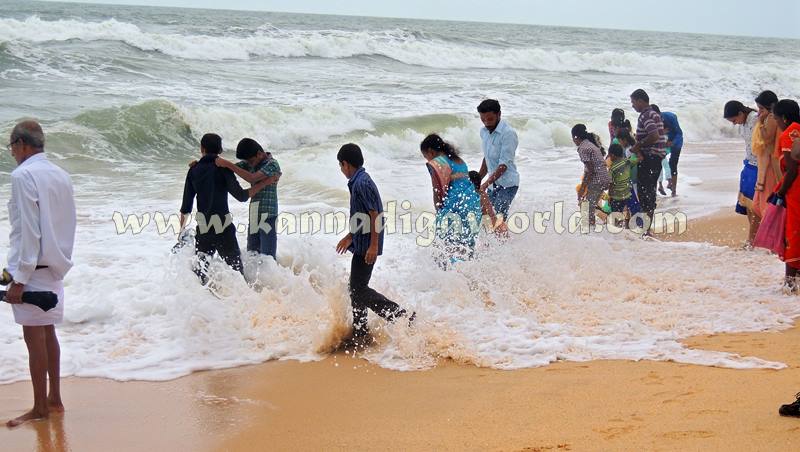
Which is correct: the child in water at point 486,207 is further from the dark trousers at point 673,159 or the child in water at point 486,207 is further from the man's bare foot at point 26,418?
the dark trousers at point 673,159

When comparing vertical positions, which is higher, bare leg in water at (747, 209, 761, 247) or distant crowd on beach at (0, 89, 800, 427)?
distant crowd on beach at (0, 89, 800, 427)

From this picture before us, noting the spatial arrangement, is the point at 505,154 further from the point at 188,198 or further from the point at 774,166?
the point at 188,198

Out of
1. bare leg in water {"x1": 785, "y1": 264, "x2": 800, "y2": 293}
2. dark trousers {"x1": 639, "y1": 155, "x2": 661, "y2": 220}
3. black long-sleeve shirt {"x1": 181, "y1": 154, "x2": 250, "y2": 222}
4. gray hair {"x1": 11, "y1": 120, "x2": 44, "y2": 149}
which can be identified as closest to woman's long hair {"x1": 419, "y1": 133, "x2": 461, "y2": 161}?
black long-sleeve shirt {"x1": 181, "y1": 154, "x2": 250, "y2": 222}

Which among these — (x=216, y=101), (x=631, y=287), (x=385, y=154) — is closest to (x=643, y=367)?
(x=631, y=287)

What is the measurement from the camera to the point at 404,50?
1547 inches

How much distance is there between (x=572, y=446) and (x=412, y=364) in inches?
71.1

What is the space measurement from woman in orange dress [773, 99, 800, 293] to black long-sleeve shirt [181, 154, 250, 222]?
440 centimetres

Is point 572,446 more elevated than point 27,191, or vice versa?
point 27,191

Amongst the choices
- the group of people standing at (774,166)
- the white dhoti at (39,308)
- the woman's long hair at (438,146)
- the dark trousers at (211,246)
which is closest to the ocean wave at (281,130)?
the group of people standing at (774,166)

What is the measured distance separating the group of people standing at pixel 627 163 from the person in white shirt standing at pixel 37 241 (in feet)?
21.1

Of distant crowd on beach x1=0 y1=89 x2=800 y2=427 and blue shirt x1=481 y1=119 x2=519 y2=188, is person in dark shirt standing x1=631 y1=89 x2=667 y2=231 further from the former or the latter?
blue shirt x1=481 y1=119 x2=519 y2=188

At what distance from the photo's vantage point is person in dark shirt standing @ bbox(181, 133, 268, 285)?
6637mm

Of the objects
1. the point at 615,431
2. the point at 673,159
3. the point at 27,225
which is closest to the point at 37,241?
the point at 27,225

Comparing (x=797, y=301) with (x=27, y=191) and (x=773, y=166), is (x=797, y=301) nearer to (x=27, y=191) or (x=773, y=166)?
(x=773, y=166)
